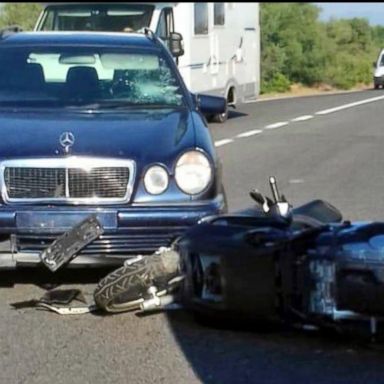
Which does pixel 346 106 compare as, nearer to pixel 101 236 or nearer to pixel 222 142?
pixel 222 142

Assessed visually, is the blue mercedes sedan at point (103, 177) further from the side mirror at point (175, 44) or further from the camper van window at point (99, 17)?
the camper van window at point (99, 17)

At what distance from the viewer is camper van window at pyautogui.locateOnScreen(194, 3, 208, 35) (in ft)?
75.7

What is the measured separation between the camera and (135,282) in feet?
23.1

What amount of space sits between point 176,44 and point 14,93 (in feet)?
35.1

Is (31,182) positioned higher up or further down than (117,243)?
higher up

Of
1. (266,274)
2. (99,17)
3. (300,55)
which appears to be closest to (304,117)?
(99,17)

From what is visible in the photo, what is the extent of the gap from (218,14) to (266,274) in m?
18.5

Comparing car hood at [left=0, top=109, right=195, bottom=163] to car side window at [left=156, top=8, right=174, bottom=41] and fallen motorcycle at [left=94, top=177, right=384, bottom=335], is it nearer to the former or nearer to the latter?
fallen motorcycle at [left=94, top=177, right=384, bottom=335]

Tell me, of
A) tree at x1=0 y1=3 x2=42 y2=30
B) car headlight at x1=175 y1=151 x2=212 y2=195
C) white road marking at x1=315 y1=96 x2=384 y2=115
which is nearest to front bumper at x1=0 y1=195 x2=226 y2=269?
car headlight at x1=175 y1=151 x2=212 y2=195

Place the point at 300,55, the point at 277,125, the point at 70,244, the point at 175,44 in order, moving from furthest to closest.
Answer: the point at 300,55
the point at 277,125
the point at 175,44
the point at 70,244

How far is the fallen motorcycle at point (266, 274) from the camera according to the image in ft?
20.4

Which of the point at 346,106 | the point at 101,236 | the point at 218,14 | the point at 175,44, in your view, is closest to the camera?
the point at 101,236

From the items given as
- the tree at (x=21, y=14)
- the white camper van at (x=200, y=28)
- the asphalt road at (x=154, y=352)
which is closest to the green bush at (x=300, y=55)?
the tree at (x=21, y=14)

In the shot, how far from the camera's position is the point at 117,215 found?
25.2ft
